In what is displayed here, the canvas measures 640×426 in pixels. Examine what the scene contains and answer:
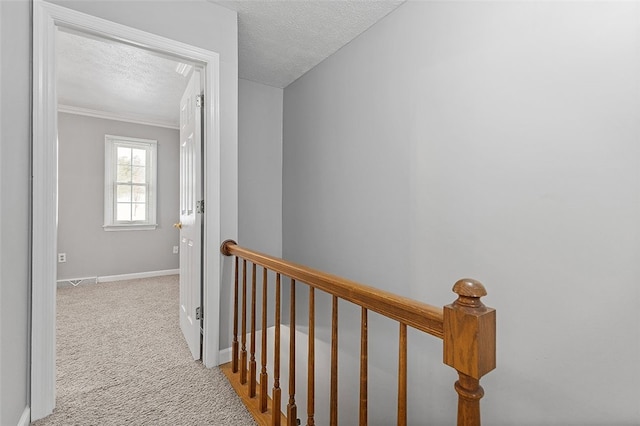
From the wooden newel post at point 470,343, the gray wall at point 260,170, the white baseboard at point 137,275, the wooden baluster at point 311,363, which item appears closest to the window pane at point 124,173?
the white baseboard at point 137,275

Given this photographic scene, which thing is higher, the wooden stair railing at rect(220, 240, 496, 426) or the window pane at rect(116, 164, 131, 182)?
the window pane at rect(116, 164, 131, 182)

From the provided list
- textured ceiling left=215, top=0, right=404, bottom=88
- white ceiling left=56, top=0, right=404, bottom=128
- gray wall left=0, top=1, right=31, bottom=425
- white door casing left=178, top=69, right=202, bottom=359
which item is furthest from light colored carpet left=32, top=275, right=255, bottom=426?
textured ceiling left=215, top=0, right=404, bottom=88

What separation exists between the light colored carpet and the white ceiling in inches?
77.1

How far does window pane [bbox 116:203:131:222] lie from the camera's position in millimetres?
4520

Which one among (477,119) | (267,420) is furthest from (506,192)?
(267,420)

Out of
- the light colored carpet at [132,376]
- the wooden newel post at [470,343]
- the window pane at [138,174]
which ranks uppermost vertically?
the window pane at [138,174]

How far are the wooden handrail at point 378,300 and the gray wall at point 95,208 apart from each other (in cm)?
408

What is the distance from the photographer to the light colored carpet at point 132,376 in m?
1.51

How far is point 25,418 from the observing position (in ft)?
4.51

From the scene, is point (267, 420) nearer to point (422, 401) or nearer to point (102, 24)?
point (422, 401)

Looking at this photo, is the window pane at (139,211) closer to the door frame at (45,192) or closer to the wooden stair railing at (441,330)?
the door frame at (45,192)

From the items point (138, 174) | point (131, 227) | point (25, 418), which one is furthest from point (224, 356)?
point (138, 174)

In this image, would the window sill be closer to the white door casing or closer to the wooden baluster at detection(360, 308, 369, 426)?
the white door casing

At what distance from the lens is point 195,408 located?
1569 mm
